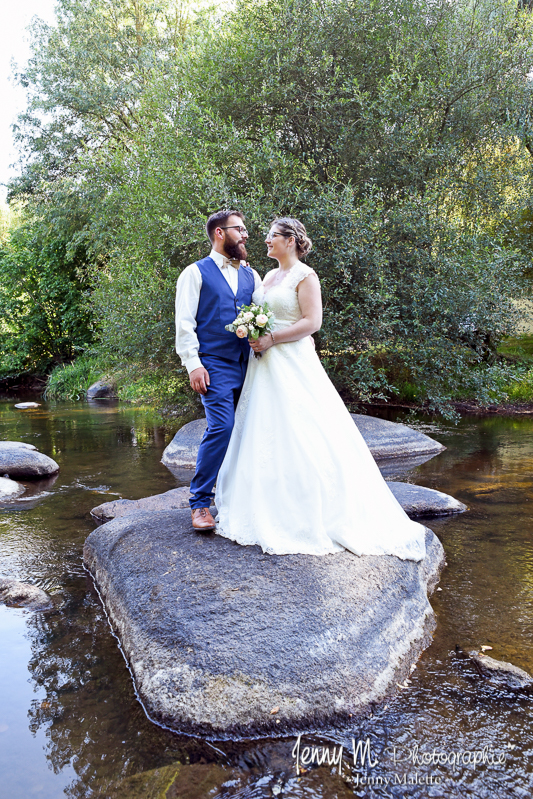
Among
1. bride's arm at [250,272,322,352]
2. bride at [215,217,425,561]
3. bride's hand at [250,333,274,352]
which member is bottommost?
bride at [215,217,425,561]

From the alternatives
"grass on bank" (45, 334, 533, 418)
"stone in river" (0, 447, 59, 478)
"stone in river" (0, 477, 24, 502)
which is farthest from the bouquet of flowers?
"grass on bank" (45, 334, 533, 418)

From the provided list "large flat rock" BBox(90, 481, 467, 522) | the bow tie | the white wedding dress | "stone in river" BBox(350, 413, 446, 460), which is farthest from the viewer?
"stone in river" BBox(350, 413, 446, 460)

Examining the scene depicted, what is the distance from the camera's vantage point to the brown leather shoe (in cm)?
437

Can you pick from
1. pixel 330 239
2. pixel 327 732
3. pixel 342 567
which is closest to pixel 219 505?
pixel 342 567

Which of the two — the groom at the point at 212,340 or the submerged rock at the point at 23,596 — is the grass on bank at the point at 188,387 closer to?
the submerged rock at the point at 23,596

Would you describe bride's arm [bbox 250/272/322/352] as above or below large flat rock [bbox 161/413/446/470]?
above

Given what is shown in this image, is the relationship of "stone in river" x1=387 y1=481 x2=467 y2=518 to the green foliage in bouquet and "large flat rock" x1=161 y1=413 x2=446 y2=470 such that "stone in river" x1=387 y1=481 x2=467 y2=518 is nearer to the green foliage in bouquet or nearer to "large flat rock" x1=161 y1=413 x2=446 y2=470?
"large flat rock" x1=161 y1=413 x2=446 y2=470

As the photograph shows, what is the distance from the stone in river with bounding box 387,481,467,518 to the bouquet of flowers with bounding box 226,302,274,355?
10.6ft

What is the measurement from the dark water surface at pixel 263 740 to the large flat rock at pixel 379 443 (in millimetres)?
3905

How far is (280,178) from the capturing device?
1053cm

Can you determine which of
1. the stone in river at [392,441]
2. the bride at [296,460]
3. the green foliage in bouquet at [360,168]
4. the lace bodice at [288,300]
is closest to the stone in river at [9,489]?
the green foliage in bouquet at [360,168]

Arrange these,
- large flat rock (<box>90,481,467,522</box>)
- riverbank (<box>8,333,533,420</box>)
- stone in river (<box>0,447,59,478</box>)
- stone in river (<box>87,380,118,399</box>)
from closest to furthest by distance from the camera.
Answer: large flat rock (<box>90,481,467,522</box>)
stone in river (<box>0,447,59,478</box>)
riverbank (<box>8,333,533,420</box>)
stone in river (<box>87,380,118,399</box>)

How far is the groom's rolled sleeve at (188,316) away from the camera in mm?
4348

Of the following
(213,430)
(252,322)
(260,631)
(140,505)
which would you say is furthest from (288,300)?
(140,505)
